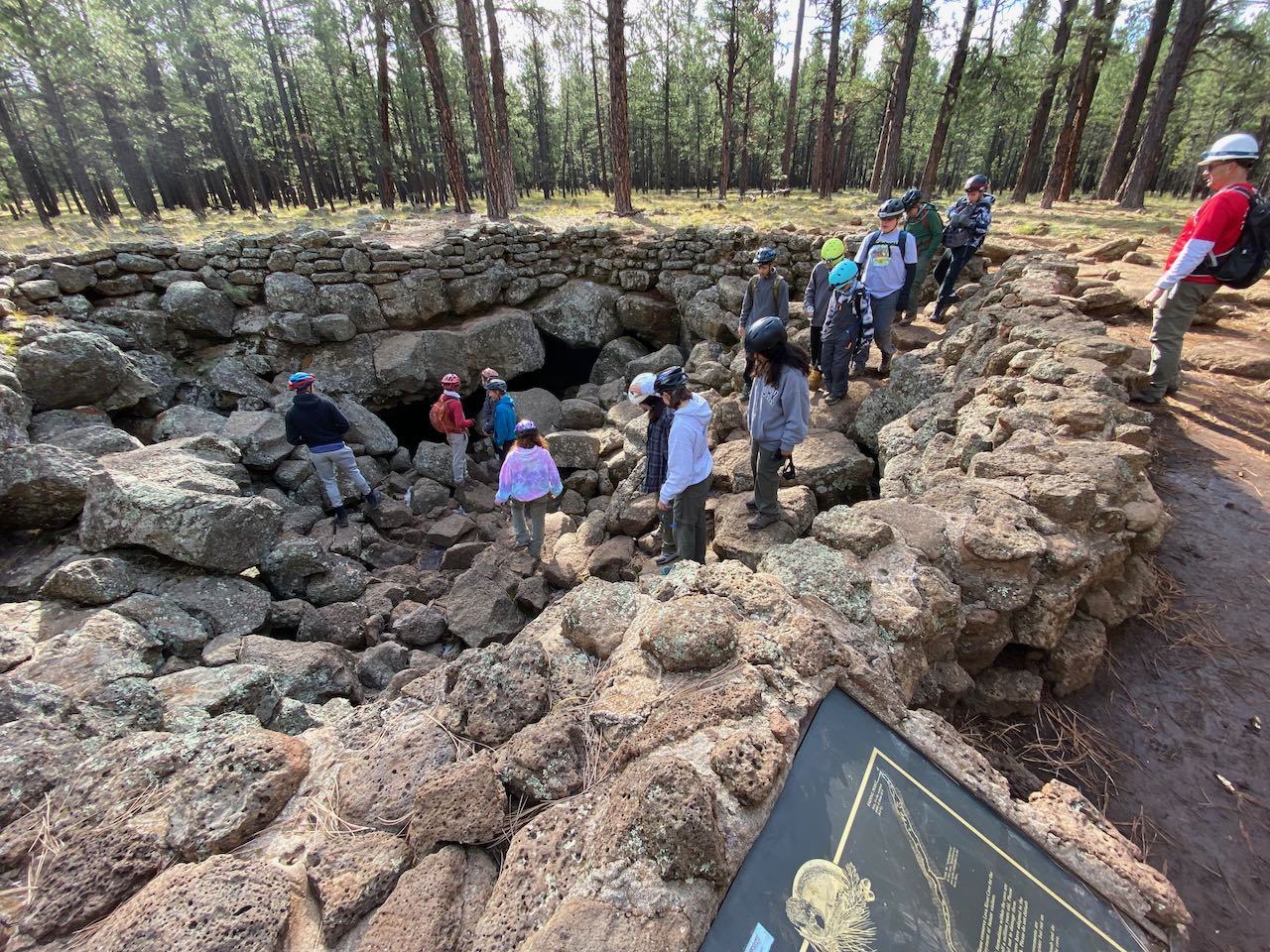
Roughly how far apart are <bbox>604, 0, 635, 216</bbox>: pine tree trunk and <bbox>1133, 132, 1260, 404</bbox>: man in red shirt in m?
12.9

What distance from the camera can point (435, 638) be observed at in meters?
5.68

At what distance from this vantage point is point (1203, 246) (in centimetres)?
443

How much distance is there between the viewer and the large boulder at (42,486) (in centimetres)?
453

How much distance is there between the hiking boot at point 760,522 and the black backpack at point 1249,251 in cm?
398

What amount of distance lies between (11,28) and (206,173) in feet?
37.5

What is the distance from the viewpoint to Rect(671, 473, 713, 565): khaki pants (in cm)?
476

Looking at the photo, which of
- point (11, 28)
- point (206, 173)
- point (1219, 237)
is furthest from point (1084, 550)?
point (206, 173)

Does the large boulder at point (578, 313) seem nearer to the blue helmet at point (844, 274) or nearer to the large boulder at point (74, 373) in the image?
the blue helmet at point (844, 274)

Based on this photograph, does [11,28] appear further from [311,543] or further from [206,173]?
[311,543]

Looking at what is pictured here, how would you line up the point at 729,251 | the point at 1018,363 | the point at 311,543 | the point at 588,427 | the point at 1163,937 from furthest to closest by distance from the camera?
the point at 729,251 < the point at 588,427 < the point at 311,543 < the point at 1018,363 < the point at 1163,937

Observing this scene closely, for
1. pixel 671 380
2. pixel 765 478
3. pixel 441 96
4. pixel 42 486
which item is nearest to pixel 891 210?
pixel 765 478

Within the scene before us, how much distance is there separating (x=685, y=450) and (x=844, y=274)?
10.7ft

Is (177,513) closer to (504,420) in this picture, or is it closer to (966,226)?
(504,420)

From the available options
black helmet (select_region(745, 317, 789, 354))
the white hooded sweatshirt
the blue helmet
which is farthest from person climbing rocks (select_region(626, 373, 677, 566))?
the blue helmet
